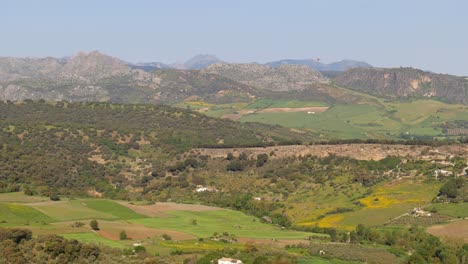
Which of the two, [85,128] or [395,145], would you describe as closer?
[395,145]

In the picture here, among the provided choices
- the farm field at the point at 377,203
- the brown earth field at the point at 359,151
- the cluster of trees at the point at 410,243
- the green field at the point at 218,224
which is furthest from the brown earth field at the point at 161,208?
the brown earth field at the point at 359,151

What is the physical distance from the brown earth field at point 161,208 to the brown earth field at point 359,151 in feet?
133

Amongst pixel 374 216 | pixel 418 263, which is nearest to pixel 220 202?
pixel 374 216

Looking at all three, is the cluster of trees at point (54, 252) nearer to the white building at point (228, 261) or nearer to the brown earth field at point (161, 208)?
the white building at point (228, 261)

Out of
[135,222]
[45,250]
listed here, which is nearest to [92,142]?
[135,222]

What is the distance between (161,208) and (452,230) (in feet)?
134

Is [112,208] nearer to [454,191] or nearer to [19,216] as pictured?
[19,216]

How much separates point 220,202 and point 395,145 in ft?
144

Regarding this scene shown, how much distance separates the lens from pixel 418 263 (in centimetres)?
7112

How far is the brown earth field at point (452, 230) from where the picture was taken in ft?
276

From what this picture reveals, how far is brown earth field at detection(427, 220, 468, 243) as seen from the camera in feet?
276

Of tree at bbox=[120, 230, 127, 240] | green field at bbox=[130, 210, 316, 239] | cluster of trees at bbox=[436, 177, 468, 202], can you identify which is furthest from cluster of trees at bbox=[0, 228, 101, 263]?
cluster of trees at bbox=[436, 177, 468, 202]

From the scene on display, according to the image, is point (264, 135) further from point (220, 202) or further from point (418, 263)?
point (418, 263)

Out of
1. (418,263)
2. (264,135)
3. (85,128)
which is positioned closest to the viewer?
(418,263)
